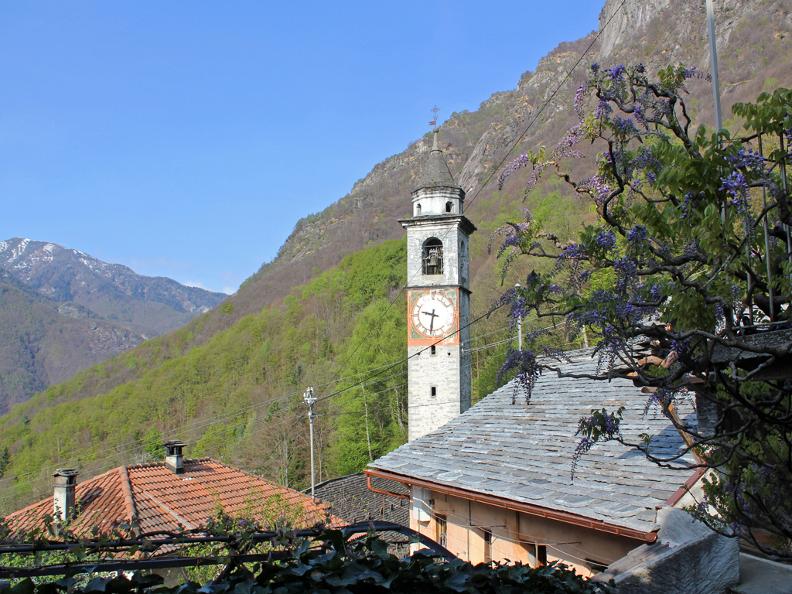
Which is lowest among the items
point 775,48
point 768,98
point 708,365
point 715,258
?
point 708,365

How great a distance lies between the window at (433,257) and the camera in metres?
23.0

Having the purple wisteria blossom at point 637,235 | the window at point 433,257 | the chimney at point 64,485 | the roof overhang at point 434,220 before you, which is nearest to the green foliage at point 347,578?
the purple wisteria blossom at point 637,235

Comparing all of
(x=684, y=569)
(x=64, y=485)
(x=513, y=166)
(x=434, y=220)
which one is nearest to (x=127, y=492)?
(x=64, y=485)

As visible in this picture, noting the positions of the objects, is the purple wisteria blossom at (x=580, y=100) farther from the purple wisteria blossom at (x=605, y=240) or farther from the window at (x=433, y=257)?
the window at (x=433, y=257)

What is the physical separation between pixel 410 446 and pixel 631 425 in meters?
4.72

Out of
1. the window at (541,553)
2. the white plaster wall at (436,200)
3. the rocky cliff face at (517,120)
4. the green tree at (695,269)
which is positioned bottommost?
the window at (541,553)

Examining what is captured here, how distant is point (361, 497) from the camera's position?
95.2ft

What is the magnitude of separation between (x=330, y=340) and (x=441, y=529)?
1883 inches

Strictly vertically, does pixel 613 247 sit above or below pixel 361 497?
above

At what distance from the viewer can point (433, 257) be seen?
2309 centimetres

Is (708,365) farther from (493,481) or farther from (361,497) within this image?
(361,497)

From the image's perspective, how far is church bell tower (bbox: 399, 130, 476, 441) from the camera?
71.7ft

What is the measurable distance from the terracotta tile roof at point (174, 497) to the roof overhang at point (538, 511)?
4415 mm

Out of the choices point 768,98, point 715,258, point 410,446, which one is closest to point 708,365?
point 715,258
